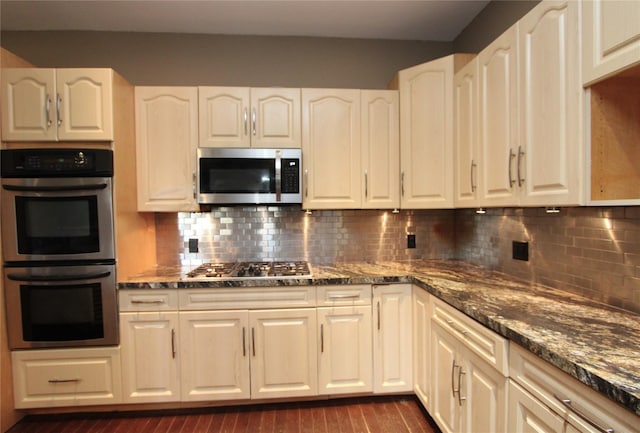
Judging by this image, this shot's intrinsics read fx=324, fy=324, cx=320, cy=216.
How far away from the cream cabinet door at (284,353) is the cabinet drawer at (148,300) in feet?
1.65

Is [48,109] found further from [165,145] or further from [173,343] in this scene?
[173,343]

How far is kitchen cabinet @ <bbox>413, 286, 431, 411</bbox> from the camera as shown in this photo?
6.29 ft

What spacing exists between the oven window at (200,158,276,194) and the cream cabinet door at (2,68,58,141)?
0.92 metres

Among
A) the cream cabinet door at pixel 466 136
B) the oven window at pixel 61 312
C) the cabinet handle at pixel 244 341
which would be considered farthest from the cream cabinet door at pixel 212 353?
the cream cabinet door at pixel 466 136

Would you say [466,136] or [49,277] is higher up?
[466,136]

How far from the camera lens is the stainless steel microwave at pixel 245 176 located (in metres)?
2.24

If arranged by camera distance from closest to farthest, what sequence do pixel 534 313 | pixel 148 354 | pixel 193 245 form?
pixel 534 313 → pixel 148 354 → pixel 193 245

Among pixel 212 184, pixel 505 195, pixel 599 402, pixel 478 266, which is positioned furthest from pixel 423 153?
pixel 599 402

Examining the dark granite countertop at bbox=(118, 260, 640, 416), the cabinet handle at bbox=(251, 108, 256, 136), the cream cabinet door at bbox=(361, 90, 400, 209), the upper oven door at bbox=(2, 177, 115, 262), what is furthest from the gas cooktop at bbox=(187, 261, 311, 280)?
the cabinet handle at bbox=(251, 108, 256, 136)

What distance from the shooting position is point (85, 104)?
6.60 ft

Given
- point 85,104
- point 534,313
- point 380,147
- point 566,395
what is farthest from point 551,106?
point 85,104

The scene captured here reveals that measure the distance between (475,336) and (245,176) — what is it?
1672 mm

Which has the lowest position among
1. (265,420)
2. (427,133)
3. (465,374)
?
(265,420)

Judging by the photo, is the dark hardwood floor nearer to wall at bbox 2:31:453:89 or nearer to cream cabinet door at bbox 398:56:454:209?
cream cabinet door at bbox 398:56:454:209
